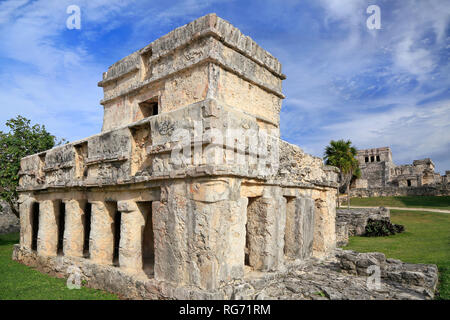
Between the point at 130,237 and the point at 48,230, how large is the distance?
398 cm

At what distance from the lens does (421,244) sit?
11.2 meters

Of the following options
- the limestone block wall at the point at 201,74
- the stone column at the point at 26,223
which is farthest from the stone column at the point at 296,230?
the stone column at the point at 26,223

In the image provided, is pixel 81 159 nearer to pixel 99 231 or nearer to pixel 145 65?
pixel 99 231

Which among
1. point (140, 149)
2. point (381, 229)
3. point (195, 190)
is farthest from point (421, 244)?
point (140, 149)

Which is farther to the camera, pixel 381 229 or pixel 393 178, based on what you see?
pixel 393 178

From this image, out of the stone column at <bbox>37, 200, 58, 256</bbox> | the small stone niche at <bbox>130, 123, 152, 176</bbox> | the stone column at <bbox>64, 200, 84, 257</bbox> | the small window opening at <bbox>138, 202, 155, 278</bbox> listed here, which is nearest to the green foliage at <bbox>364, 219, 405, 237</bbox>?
the small window opening at <bbox>138, 202, 155, 278</bbox>

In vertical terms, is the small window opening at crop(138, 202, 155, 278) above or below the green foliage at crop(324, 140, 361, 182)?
below

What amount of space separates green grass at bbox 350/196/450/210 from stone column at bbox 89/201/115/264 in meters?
23.9

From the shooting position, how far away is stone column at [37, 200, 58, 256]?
8.66m

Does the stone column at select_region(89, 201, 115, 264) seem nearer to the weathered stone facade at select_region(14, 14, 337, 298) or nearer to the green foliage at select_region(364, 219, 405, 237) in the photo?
the weathered stone facade at select_region(14, 14, 337, 298)

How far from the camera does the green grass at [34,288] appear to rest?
597cm

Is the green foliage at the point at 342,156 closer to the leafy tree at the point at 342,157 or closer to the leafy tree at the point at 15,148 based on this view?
the leafy tree at the point at 342,157

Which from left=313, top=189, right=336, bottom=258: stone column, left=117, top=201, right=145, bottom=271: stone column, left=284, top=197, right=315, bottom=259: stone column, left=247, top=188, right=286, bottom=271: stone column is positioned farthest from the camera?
left=313, top=189, right=336, bottom=258: stone column
